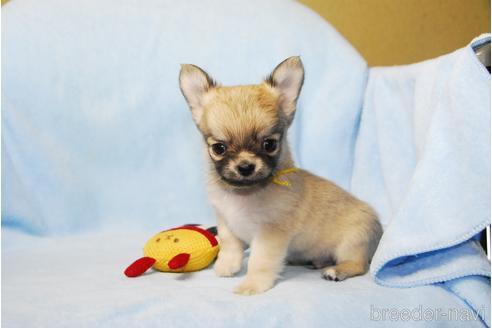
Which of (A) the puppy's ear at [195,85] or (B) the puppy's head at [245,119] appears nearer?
(B) the puppy's head at [245,119]

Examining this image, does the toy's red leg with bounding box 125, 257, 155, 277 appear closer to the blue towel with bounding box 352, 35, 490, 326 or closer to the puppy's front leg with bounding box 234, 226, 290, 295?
the puppy's front leg with bounding box 234, 226, 290, 295

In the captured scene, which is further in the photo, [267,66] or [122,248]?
[267,66]

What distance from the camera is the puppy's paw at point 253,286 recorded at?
186 centimetres

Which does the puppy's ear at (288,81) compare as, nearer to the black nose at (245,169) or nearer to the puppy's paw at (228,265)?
the black nose at (245,169)

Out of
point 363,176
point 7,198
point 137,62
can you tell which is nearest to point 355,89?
point 363,176

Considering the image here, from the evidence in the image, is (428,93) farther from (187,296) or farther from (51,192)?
(51,192)

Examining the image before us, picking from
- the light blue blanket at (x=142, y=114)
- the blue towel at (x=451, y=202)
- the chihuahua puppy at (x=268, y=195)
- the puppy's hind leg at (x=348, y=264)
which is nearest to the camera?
the blue towel at (x=451, y=202)

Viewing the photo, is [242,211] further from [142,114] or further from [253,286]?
[142,114]

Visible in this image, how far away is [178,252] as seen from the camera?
A: 83.7 inches

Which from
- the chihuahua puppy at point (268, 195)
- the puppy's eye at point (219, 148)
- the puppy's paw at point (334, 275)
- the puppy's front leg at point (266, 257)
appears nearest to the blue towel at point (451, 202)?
the puppy's paw at point (334, 275)

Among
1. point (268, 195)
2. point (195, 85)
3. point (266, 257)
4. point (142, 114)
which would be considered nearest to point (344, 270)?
point (266, 257)

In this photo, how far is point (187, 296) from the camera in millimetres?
1780

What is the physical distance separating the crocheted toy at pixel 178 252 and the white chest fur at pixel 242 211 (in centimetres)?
15

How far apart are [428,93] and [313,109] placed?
0.81 meters
